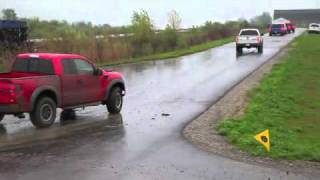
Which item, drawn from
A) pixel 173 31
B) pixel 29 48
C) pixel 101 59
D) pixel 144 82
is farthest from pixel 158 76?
pixel 173 31

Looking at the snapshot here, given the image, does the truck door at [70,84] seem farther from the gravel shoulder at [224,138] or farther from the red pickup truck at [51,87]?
the gravel shoulder at [224,138]

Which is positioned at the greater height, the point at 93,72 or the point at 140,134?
the point at 93,72

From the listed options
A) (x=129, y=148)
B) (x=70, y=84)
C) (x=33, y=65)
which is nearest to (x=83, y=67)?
(x=70, y=84)

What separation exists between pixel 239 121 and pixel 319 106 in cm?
455

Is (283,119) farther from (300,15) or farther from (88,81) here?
(300,15)

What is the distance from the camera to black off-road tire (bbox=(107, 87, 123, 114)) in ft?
51.0

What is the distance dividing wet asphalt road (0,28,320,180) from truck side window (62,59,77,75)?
1.25 metres

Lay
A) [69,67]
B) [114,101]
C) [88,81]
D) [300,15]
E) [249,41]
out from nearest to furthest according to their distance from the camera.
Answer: [69,67]
[88,81]
[114,101]
[249,41]
[300,15]

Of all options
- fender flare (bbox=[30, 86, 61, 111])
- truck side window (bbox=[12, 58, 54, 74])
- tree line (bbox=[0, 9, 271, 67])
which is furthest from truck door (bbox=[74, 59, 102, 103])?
tree line (bbox=[0, 9, 271, 67])

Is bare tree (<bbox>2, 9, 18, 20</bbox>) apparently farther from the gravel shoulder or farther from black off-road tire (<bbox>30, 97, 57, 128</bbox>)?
black off-road tire (<bbox>30, 97, 57, 128</bbox>)

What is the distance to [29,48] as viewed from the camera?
1260 inches

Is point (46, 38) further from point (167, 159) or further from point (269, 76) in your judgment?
point (167, 159)

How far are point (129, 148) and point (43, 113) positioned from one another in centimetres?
328

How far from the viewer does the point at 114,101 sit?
51.3ft
